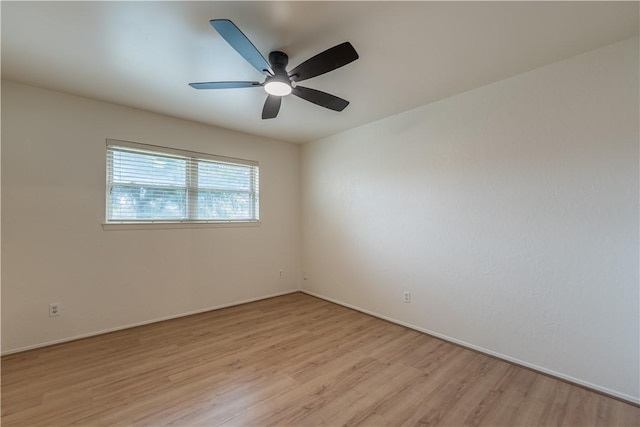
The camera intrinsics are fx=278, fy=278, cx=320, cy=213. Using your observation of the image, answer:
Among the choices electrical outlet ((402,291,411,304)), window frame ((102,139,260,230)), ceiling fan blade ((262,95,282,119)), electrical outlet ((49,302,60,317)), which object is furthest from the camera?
electrical outlet ((402,291,411,304))

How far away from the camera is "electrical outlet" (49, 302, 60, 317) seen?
2.70 metres

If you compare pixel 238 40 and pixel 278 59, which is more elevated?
pixel 278 59

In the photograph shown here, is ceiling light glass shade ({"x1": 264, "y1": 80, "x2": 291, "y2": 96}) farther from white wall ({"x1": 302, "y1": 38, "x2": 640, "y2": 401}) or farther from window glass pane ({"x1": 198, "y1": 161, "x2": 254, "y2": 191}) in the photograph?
window glass pane ({"x1": 198, "y1": 161, "x2": 254, "y2": 191})

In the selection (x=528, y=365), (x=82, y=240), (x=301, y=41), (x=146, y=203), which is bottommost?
(x=528, y=365)

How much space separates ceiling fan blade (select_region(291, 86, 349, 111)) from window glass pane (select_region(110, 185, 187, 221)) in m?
2.19

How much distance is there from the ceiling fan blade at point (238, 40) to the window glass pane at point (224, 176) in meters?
2.20

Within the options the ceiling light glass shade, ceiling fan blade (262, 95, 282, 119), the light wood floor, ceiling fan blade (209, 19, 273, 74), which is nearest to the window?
the light wood floor

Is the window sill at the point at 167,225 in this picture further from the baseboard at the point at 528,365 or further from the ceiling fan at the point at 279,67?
the baseboard at the point at 528,365

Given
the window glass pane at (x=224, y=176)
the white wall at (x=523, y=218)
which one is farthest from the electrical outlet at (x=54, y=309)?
the white wall at (x=523, y=218)

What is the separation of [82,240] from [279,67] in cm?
266

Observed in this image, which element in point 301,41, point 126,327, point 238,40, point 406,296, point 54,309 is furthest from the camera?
point 406,296

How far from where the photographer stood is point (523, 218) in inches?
93.7

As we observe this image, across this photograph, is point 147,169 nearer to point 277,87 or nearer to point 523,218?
point 277,87

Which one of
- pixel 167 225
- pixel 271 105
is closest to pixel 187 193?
pixel 167 225
